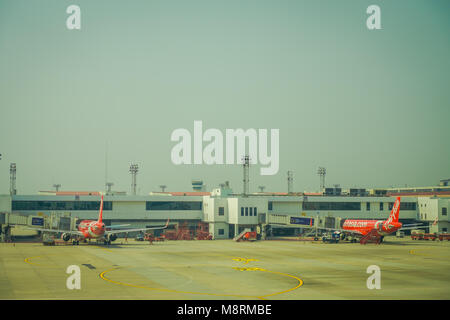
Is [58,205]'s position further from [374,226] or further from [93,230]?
[374,226]

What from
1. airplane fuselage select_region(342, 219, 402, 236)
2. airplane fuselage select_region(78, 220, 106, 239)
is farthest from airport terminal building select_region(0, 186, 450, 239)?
airplane fuselage select_region(78, 220, 106, 239)

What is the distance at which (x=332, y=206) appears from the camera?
124m

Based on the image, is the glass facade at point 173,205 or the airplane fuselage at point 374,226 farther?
the glass facade at point 173,205

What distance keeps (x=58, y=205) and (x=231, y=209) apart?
127 ft

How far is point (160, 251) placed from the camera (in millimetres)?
77812

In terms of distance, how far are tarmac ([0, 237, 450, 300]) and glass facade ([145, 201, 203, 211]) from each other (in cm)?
3905

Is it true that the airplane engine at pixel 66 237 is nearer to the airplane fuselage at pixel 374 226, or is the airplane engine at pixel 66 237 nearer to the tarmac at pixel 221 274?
the tarmac at pixel 221 274

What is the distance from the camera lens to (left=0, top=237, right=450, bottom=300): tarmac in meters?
39.6

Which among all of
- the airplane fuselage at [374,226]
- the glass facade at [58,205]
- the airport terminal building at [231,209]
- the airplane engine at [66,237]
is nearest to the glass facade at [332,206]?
the airport terminal building at [231,209]

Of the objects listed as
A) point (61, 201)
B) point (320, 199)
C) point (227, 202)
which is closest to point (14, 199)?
point (61, 201)

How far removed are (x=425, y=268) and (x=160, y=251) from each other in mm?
38757

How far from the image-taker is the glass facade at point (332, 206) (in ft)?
405
